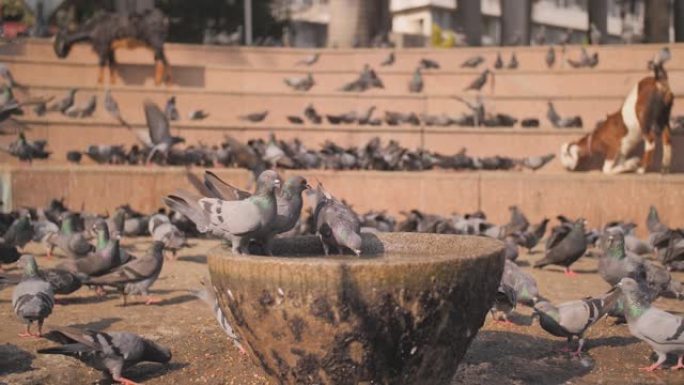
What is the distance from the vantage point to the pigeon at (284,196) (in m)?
5.46

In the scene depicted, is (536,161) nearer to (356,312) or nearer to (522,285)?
(522,285)

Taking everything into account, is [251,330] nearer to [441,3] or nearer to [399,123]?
[399,123]

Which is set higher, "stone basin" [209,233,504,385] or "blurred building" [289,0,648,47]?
"blurred building" [289,0,648,47]

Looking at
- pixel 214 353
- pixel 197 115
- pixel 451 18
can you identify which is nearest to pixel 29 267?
pixel 214 353

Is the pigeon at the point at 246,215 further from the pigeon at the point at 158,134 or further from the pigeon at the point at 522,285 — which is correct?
the pigeon at the point at 158,134

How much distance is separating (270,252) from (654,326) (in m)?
2.90

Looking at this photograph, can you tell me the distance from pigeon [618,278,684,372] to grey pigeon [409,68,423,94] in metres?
15.1

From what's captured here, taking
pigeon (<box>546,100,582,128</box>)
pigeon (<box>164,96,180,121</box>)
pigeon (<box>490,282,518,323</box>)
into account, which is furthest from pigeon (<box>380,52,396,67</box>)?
pigeon (<box>490,282,518,323</box>)

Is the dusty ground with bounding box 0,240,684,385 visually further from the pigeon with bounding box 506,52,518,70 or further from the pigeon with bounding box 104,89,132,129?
the pigeon with bounding box 506,52,518,70

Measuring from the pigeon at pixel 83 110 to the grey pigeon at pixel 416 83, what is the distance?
25.0 ft

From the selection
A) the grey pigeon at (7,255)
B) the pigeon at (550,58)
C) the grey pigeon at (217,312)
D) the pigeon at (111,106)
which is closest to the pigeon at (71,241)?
the grey pigeon at (7,255)

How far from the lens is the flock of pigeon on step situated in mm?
5449

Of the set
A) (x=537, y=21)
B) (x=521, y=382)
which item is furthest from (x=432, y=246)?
(x=537, y=21)

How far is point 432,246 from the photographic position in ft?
19.4
